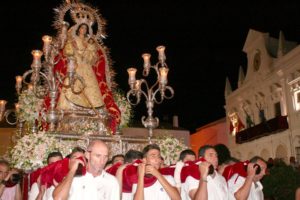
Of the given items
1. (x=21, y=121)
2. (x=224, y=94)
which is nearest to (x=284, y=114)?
(x=224, y=94)

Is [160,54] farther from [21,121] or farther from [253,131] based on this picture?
[253,131]

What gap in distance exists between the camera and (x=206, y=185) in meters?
4.15

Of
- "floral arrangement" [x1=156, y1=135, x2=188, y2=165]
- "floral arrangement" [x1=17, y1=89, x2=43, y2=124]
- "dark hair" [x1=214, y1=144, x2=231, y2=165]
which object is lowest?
"dark hair" [x1=214, y1=144, x2=231, y2=165]

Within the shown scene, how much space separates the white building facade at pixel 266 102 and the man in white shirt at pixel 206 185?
20138mm

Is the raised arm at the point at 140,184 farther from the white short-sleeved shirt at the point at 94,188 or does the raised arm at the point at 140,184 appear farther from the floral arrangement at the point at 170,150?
the floral arrangement at the point at 170,150

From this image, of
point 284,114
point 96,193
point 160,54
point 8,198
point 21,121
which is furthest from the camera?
point 284,114

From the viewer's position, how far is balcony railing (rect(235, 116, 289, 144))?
24891mm

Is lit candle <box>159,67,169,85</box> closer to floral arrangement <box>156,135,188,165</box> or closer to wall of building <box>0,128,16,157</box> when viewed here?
floral arrangement <box>156,135,188,165</box>

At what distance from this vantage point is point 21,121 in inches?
424

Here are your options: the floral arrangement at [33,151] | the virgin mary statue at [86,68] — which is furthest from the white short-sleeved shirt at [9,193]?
the virgin mary statue at [86,68]

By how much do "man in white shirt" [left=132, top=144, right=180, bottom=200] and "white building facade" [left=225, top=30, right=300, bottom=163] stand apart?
68.3 ft

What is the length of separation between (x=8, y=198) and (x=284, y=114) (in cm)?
2216

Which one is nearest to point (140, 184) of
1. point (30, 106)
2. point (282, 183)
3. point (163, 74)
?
point (282, 183)

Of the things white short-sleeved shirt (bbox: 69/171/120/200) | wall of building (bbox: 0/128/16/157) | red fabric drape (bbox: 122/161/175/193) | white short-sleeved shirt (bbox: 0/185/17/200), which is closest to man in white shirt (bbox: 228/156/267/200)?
red fabric drape (bbox: 122/161/175/193)
